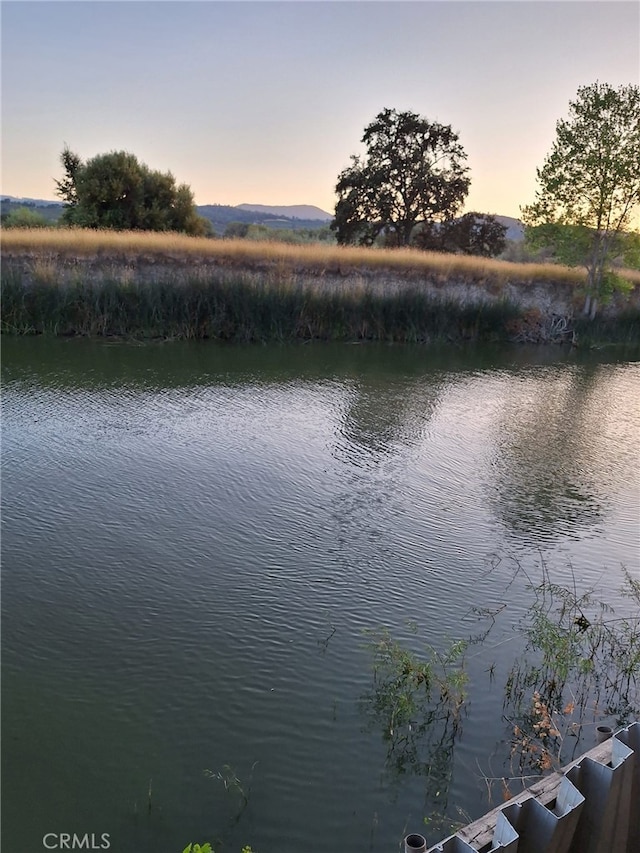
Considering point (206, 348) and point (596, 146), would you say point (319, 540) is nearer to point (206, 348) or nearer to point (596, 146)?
point (206, 348)

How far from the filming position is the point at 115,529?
4805 mm

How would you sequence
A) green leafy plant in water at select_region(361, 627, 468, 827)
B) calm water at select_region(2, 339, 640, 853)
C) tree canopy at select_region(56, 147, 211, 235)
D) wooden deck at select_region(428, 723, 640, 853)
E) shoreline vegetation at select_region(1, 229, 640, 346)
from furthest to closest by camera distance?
tree canopy at select_region(56, 147, 211, 235)
shoreline vegetation at select_region(1, 229, 640, 346)
green leafy plant in water at select_region(361, 627, 468, 827)
calm water at select_region(2, 339, 640, 853)
wooden deck at select_region(428, 723, 640, 853)

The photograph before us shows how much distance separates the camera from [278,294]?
43.6ft

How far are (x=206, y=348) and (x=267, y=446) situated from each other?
565cm

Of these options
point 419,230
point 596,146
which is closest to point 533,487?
point 596,146

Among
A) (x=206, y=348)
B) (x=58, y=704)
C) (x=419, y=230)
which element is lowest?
(x=58, y=704)

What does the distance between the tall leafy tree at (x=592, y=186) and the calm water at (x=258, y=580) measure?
8702 mm

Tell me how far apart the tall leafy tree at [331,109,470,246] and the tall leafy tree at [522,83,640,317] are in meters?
12.5

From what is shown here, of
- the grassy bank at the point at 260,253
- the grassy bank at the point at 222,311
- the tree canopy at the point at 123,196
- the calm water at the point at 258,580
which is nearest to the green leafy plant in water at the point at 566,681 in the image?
the calm water at the point at 258,580

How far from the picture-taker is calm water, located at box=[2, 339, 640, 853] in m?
2.63

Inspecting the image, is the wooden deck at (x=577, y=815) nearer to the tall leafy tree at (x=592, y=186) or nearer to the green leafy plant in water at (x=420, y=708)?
the green leafy plant in water at (x=420, y=708)

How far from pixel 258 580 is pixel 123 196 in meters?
20.5

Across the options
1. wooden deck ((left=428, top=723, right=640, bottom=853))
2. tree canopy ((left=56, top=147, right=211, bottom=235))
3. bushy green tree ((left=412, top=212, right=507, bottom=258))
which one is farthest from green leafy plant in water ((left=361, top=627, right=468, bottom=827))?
bushy green tree ((left=412, top=212, right=507, bottom=258))

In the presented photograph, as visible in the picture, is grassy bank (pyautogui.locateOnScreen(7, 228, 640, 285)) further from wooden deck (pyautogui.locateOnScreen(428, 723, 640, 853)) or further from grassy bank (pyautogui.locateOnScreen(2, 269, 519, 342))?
wooden deck (pyautogui.locateOnScreen(428, 723, 640, 853))
